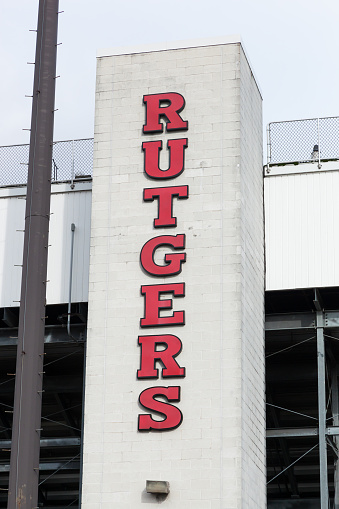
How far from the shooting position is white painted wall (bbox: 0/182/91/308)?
33594 millimetres

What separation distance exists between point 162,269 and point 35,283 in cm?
410

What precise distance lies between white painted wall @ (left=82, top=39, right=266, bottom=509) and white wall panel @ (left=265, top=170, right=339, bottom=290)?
2.45 feet

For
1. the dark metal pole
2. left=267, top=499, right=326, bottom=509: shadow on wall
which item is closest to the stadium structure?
the dark metal pole

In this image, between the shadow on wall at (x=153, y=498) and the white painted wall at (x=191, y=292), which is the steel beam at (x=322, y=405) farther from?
the shadow on wall at (x=153, y=498)

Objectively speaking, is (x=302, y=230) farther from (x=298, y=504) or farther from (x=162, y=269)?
(x=298, y=504)

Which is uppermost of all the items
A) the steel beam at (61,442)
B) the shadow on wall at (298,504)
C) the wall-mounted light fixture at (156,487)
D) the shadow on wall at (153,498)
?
the steel beam at (61,442)

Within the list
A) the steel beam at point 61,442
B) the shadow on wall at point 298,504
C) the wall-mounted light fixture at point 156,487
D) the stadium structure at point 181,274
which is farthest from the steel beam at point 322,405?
the shadow on wall at point 298,504

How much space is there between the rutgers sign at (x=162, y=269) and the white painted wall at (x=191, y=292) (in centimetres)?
19

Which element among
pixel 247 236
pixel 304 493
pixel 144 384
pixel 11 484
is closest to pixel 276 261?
pixel 247 236

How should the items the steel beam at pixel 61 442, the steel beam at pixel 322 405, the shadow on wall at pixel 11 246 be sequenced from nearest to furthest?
the steel beam at pixel 322 405
the shadow on wall at pixel 11 246
the steel beam at pixel 61 442

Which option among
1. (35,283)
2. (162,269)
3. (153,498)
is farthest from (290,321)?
(35,283)

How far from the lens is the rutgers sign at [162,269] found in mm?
28250

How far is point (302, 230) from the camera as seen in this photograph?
33.2 m

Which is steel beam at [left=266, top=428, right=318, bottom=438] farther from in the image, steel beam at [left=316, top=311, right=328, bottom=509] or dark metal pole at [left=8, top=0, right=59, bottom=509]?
dark metal pole at [left=8, top=0, right=59, bottom=509]
